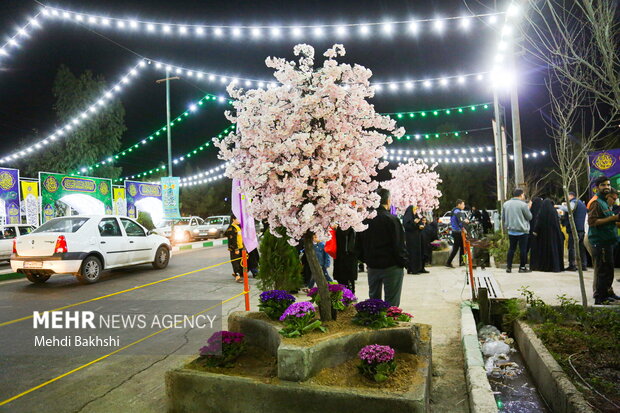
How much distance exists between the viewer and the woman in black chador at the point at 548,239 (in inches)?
384

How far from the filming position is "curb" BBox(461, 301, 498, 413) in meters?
3.37

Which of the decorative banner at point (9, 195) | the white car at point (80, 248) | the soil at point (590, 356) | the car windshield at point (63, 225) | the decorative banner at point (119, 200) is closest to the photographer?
the soil at point (590, 356)

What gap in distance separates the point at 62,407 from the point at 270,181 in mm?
2754

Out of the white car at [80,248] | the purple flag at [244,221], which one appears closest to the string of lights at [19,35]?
the white car at [80,248]

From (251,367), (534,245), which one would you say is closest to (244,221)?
(251,367)

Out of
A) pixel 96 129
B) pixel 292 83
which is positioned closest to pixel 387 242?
pixel 292 83

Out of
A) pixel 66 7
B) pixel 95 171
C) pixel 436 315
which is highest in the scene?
pixel 66 7

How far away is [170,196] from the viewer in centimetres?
2505

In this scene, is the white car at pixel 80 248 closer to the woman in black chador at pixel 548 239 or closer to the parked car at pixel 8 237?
the parked car at pixel 8 237

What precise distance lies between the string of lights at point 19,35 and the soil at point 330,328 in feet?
43.6

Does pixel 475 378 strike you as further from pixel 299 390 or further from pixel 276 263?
pixel 276 263

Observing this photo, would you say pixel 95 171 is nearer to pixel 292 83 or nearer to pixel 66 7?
pixel 66 7

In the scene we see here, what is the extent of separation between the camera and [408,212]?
11.0 metres

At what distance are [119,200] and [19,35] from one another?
1450cm
